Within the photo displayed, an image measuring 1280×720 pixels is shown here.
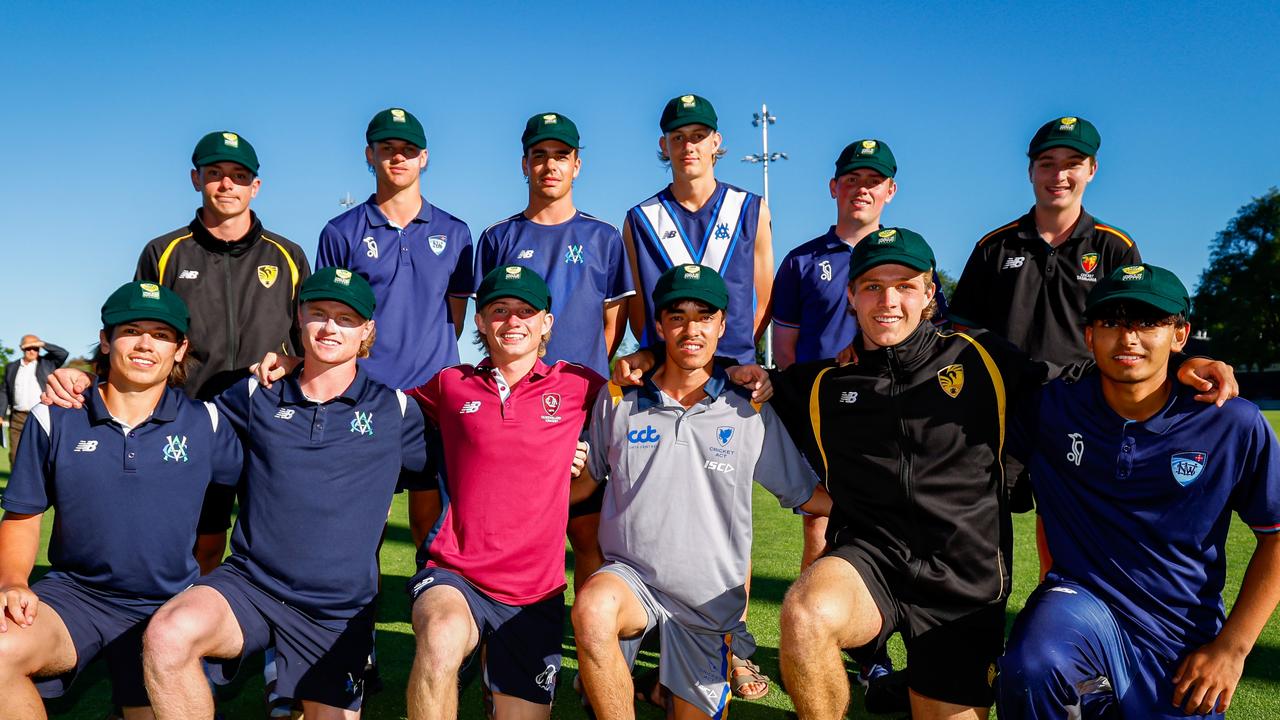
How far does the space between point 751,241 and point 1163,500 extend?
109 inches

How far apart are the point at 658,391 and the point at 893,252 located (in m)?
1.28

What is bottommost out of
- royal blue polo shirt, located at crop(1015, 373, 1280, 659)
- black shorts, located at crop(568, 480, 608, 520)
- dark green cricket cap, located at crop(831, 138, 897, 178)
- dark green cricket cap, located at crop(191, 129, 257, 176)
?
black shorts, located at crop(568, 480, 608, 520)

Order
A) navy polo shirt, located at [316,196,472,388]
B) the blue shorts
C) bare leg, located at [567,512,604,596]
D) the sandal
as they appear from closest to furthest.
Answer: the blue shorts → the sandal → bare leg, located at [567,512,604,596] → navy polo shirt, located at [316,196,472,388]

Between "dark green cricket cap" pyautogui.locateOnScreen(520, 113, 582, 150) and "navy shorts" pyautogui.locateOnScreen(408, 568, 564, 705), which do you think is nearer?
"navy shorts" pyautogui.locateOnScreen(408, 568, 564, 705)

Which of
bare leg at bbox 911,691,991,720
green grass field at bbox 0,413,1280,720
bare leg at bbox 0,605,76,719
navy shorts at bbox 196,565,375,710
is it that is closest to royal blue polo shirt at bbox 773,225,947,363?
green grass field at bbox 0,413,1280,720

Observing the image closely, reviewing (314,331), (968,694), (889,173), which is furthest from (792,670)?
(889,173)

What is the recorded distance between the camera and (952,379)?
399 cm

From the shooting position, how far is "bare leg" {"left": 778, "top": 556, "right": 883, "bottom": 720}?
11.8ft

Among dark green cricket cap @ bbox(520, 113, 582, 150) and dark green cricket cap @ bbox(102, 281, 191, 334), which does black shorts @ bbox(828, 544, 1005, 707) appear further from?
dark green cricket cap @ bbox(102, 281, 191, 334)

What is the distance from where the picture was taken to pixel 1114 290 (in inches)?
144

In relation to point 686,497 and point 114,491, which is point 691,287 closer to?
point 686,497

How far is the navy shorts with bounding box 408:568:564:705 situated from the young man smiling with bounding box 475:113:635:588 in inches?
38.0

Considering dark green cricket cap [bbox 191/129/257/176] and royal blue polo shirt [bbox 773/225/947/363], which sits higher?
dark green cricket cap [bbox 191/129/257/176]

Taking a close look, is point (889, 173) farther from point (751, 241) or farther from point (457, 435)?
point (457, 435)
